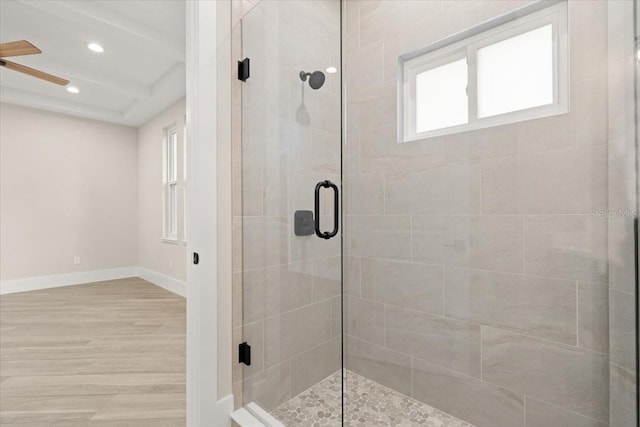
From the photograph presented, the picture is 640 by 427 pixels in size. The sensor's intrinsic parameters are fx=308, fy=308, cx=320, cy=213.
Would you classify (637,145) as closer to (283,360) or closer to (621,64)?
(621,64)

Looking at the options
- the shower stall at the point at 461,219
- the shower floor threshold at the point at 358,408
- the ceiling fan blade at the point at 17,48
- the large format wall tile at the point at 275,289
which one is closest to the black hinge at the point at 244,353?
the shower stall at the point at 461,219

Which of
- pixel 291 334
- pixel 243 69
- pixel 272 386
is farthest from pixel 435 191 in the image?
pixel 272 386

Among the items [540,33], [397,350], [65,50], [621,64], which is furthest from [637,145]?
[65,50]

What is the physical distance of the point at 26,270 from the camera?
4.29 m

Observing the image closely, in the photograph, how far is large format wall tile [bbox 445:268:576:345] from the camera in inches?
50.9

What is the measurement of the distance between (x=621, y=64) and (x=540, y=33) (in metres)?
0.37

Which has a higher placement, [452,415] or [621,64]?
[621,64]

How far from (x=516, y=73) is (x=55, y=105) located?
18.3 ft

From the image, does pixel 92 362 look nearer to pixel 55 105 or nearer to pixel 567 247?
pixel 567 247

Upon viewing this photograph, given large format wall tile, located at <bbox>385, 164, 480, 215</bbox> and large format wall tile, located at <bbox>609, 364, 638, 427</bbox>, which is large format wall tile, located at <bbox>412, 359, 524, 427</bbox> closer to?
large format wall tile, located at <bbox>609, 364, 638, 427</bbox>

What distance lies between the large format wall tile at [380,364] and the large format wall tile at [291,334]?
1.47ft

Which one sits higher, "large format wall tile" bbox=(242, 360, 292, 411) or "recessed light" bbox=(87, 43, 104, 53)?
"recessed light" bbox=(87, 43, 104, 53)

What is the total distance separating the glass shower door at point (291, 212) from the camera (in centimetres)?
130

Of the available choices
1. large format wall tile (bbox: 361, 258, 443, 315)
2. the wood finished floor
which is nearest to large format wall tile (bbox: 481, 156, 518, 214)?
large format wall tile (bbox: 361, 258, 443, 315)
